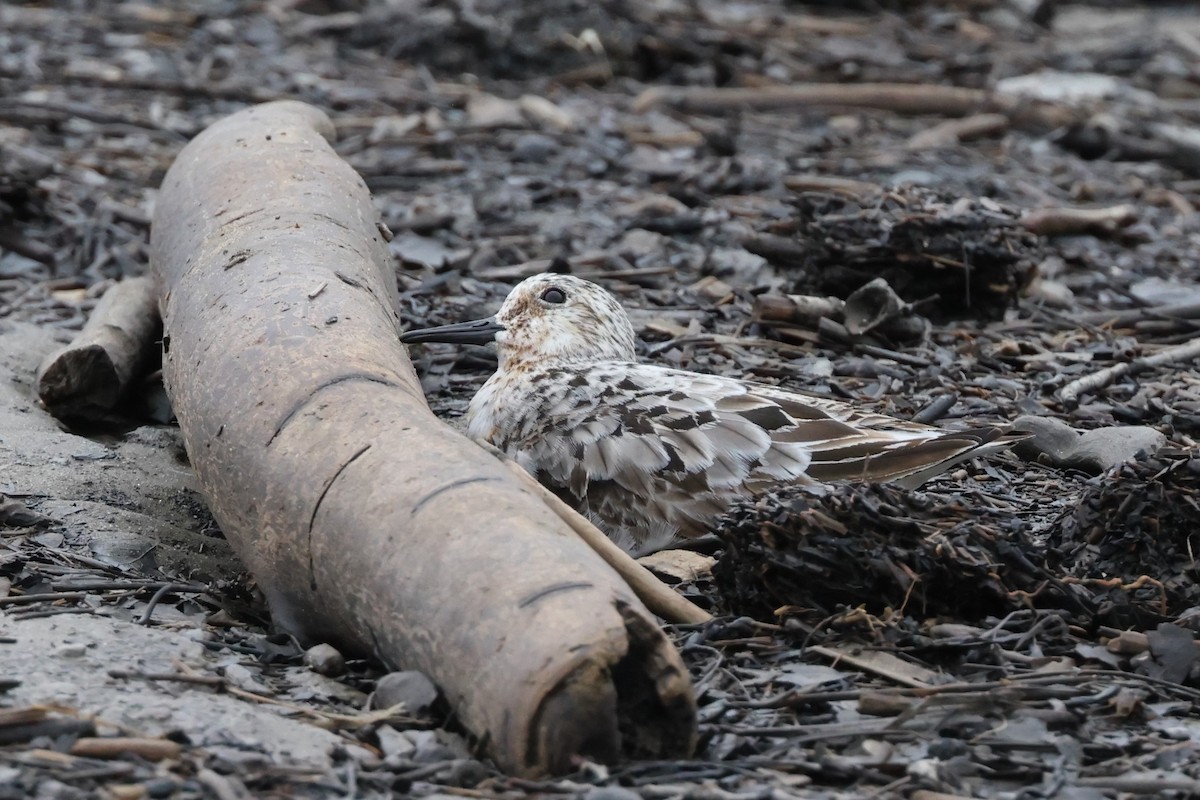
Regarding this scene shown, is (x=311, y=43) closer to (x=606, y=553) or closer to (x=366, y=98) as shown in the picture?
(x=366, y=98)

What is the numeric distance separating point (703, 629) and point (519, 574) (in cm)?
79

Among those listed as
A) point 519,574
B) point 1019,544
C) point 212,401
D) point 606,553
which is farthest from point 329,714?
point 1019,544

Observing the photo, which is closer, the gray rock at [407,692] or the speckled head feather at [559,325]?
the gray rock at [407,692]

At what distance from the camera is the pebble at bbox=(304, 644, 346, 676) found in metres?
3.78

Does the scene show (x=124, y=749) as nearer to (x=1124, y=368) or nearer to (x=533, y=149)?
(x=1124, y=368)

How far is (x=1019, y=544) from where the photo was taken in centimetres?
409

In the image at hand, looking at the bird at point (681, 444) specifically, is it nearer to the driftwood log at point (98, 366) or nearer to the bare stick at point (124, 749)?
the driftwood log at point (98, 366)

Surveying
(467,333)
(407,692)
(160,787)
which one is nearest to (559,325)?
(467,333)

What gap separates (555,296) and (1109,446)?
6.76 ft

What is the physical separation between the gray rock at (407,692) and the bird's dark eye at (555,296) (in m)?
2.52

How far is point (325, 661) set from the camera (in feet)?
12.4

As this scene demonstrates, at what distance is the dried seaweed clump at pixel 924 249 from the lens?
702 cm

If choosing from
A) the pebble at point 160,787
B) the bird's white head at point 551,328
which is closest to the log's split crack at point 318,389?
the pebble at point 160,787

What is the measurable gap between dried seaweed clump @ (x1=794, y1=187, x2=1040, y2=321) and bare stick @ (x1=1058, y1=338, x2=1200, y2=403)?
2.63 ft
